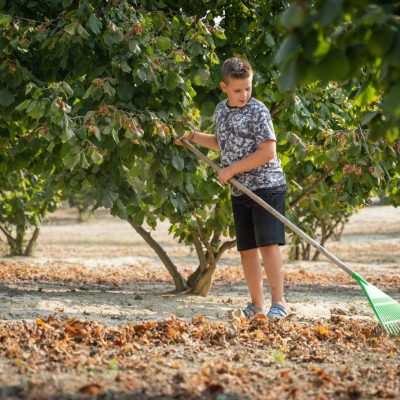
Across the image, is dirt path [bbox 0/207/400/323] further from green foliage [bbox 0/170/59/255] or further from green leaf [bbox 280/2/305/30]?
green leaf [bbox 280/2/305/30]

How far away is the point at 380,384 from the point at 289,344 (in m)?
0.83

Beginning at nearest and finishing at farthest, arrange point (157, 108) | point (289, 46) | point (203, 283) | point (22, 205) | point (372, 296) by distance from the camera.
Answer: point (289, 46) < point (372, 296) < point (157, 108) < point (203, 283) < point (22, 205)

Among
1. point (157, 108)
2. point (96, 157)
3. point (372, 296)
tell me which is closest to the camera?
point (96, 157)

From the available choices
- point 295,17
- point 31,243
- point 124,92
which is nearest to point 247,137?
point 124,92

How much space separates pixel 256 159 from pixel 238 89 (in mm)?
455

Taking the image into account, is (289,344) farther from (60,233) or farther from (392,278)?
(60,233)

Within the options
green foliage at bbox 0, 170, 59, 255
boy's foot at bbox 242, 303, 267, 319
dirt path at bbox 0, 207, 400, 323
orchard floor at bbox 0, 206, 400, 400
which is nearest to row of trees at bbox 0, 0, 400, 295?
dirt path at bbox 0, 207, 400, 323

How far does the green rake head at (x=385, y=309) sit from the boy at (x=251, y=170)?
58 centimetres

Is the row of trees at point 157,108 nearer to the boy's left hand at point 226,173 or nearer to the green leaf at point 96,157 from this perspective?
the green leaf at point 96,157

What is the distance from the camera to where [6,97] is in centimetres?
508

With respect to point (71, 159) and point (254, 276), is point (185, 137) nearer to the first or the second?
point (71, 159)

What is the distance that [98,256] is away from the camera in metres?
12.7

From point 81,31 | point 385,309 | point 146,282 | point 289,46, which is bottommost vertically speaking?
point 146,282

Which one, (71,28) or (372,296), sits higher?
(71,28)
